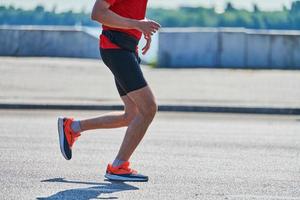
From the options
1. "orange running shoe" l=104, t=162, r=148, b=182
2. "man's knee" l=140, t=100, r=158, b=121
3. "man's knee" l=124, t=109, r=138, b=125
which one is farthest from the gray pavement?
"man's knee" l=140, t=100, r=158, b=121

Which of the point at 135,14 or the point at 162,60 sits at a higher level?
the point at 135,14

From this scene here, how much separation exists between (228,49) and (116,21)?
60.1 feet

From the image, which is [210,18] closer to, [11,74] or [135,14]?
[11,74]

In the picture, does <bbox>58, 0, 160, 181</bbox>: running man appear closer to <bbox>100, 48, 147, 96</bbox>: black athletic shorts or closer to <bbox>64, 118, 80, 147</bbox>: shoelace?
<bbox>100, 48, 147, 96</bbox>: black athletic shorts

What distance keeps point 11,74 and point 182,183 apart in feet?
46.2

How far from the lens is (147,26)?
24.8 feet

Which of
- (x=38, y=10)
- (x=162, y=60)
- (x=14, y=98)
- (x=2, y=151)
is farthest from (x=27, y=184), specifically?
(x=162, y=60)

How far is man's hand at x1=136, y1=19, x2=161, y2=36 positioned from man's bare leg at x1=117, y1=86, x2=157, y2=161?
0.53 metres

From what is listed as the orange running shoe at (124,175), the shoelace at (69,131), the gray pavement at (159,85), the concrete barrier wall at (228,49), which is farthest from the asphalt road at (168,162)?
the concrete barrier wall at (228,49)

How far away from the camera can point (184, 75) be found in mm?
22578

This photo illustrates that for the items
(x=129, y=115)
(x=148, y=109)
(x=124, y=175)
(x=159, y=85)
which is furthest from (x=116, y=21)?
(x=159, y=85)

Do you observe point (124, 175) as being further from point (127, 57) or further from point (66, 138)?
point (127, 57)

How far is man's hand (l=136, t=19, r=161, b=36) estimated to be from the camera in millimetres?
7555

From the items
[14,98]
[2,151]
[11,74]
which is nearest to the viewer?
[2,151]
